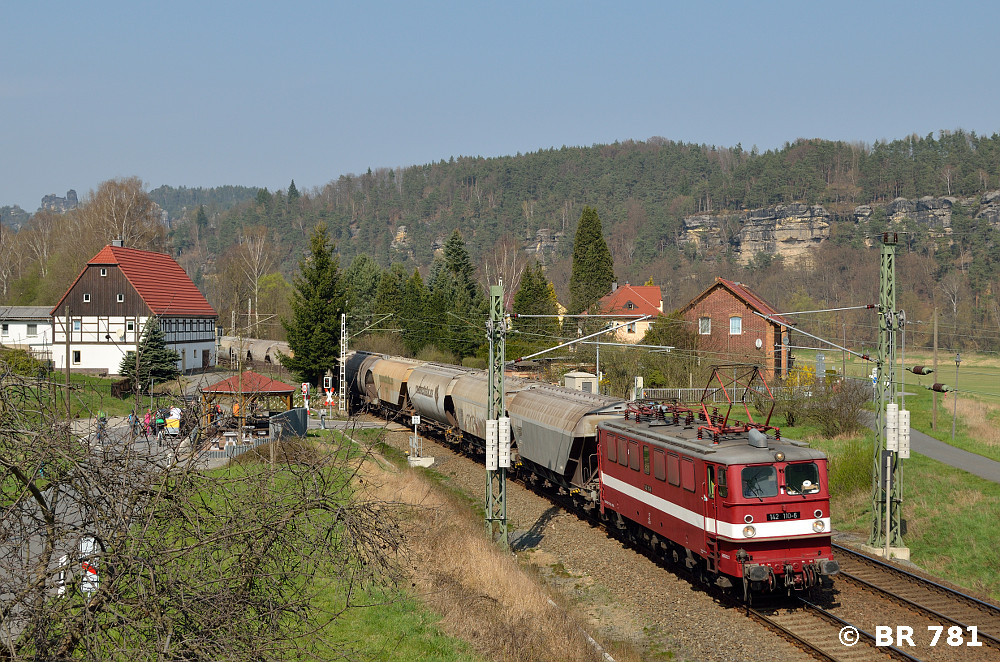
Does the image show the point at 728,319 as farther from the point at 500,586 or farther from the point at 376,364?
the point at 500,586

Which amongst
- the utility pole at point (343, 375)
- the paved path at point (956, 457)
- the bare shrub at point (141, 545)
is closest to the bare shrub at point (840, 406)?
the paved path at point (956, 457)

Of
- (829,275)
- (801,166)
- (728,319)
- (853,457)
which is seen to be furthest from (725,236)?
(853,457)

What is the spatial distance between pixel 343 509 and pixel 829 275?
469 feet

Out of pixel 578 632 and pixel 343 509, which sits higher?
pixel 343 509

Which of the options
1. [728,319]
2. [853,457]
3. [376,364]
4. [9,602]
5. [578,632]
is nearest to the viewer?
[9,602]

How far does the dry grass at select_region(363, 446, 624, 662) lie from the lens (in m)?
12.7

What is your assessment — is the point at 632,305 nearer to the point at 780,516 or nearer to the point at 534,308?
the point at 534,308

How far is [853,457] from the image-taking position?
90.1 ft

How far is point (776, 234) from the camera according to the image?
192 metres

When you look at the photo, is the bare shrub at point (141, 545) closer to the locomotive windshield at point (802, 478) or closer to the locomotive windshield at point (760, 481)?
the locomotive windshield at point (760, 481)

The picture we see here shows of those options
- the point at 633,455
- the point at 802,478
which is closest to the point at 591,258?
the point at 633,455

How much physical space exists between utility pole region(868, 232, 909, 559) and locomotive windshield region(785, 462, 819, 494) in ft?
18.4

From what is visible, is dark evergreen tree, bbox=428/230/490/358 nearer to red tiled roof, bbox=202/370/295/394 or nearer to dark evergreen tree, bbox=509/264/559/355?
dark evergreen tree, bbox=509/264/559/355

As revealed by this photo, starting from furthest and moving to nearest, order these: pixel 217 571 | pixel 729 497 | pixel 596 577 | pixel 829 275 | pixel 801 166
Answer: pixel 801 166
pixel 829 275
pixel 596 577
pixel 729 497
pixel 217 571
